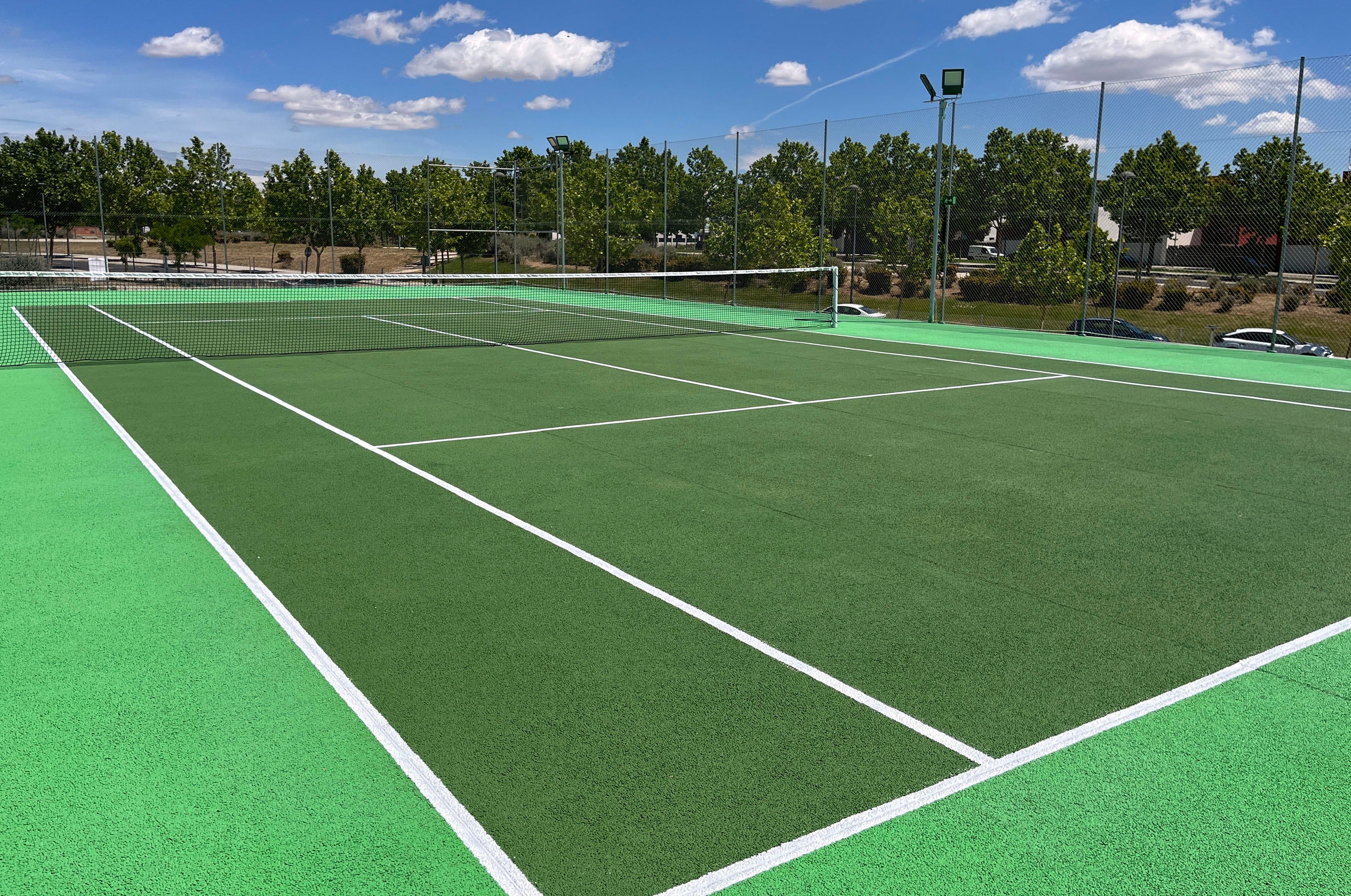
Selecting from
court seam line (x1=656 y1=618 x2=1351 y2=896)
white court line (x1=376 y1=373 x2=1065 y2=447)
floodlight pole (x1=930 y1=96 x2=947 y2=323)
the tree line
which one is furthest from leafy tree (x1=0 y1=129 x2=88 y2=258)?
court seam line (x1=656 y1=618 x2=1351 y2=896)

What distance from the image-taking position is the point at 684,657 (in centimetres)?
493

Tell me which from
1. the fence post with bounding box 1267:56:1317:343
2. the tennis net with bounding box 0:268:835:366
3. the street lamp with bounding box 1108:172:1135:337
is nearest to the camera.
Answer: the fence post with bounding box 1267:56:1317:343

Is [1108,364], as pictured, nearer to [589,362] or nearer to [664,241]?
[589,362]

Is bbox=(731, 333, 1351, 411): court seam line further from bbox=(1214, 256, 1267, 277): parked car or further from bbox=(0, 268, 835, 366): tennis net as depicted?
bbox=(1214, 256, 1267, 277): parked car

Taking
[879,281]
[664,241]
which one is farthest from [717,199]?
[879,281]

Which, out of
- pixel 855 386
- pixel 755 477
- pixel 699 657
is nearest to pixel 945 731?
pixel 699 657

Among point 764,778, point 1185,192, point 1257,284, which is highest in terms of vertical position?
point 1185,192

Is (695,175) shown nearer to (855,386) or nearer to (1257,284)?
(1257,284)

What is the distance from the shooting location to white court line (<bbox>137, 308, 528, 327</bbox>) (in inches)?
963

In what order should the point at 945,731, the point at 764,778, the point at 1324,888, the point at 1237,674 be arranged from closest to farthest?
the point at 1324,888 < the point at 764,778 < the point at 945,731 < the point at 1237,674

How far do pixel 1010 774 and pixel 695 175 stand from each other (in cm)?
3418

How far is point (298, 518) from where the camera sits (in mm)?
7238

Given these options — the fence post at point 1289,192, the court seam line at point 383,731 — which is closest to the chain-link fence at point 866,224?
the fence post at point 1289,192

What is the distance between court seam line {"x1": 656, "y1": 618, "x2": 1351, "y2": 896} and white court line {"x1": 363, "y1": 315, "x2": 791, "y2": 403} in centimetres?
808
